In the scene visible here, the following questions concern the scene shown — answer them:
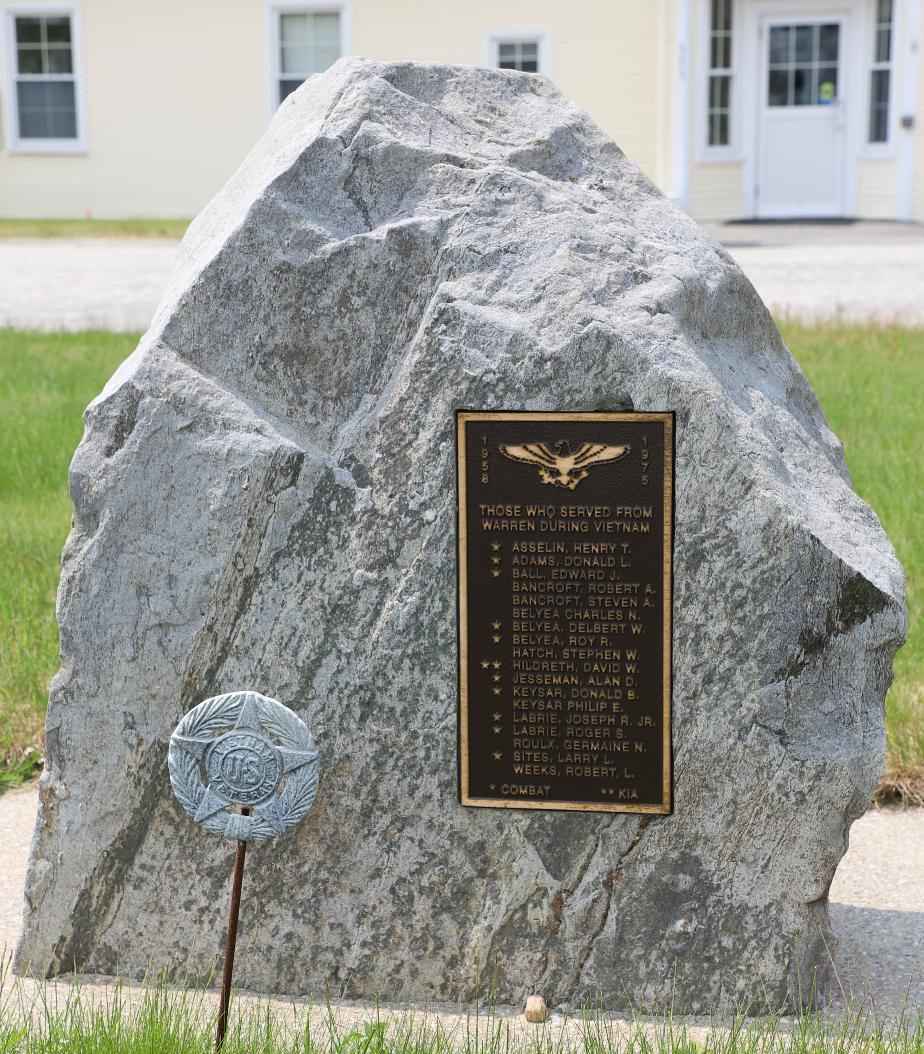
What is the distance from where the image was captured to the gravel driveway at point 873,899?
305 cm

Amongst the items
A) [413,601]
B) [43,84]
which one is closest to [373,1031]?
[413,601]

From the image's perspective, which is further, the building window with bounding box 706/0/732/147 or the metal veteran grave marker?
the building window with bounding box 706/0/732/147

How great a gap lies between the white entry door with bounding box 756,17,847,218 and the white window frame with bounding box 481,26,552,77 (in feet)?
8.59

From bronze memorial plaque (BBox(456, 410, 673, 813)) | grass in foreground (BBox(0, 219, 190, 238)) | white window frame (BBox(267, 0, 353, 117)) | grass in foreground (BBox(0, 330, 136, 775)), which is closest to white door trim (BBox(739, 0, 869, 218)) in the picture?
white window frame (BBox(267, 0, 353, 117))

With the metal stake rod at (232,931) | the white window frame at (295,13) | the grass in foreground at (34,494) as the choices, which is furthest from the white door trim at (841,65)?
the metal stake rod at (232,931)

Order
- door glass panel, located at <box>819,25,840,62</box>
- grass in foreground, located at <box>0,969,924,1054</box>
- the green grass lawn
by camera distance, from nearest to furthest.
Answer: grass in foreground, located at <box>0,969,924,1054</box> → the green grass lawn → door glass panel, located at <box>819,25,840,62</box>

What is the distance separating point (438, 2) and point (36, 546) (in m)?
13.9

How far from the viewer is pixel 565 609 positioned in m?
2.91

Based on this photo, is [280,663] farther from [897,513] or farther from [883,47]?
[883,47]

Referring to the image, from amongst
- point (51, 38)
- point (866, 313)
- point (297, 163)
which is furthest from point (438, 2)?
point (297, 163)

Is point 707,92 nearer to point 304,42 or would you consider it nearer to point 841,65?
point 841,65

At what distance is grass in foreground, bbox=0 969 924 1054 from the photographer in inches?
99.3

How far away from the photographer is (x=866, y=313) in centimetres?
1005

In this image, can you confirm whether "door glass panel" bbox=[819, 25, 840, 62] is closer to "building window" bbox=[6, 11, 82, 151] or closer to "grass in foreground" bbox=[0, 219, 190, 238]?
"grass in foreground" bbox=[0, 219, 190, 238]
